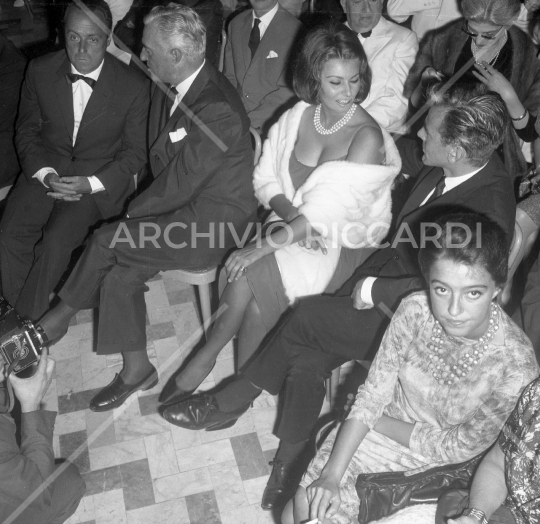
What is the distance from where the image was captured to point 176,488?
8.88 ft

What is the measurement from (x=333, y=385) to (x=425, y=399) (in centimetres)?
89

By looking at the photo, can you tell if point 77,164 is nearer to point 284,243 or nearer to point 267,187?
point 267,187

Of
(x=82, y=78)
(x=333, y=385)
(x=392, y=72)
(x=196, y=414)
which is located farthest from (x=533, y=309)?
(x=82, y=78)

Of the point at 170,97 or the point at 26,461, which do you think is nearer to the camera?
the point at 26,461

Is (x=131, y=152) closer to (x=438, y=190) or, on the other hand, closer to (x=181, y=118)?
(x=181, y=118)

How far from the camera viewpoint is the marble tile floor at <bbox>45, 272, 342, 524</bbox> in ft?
8.61

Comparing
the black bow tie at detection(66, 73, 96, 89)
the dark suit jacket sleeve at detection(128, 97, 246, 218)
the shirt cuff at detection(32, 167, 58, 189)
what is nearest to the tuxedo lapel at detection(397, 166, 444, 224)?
the dark suit jacket sleeve at detection(128, 97, 246, 218)

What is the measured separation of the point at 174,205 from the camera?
3.05 m

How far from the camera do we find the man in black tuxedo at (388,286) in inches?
95.7

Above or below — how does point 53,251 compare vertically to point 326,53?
below

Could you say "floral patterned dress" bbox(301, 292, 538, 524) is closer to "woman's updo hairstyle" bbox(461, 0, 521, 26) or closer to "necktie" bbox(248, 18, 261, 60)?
"woman's updo hairstyle" bbox(461, 0, 521, 26)

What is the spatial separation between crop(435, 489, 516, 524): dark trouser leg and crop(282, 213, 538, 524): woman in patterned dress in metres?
0.13

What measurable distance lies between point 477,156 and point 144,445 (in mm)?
1822

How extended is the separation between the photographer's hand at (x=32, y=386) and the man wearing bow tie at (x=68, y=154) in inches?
46.3
